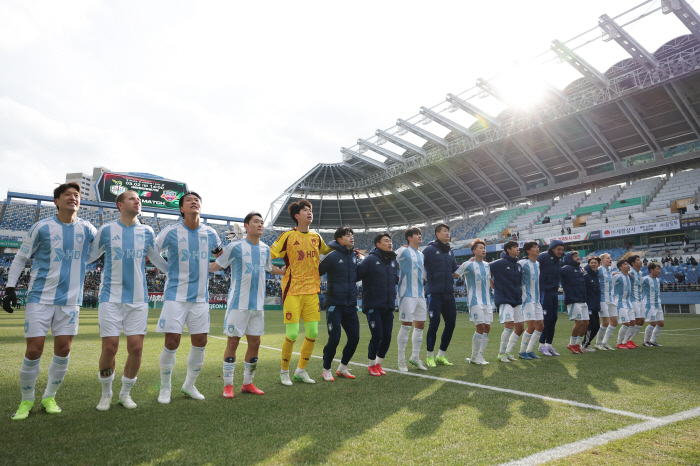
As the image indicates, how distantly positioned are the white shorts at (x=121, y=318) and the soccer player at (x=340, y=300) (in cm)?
213

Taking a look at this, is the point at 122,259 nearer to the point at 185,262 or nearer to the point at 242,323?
the point at 185,262

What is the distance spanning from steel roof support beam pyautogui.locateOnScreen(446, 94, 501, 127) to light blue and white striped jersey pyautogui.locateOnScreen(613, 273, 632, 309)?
23.1 metres

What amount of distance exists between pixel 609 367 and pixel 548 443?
4.29 meters

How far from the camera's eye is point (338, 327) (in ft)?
17.6

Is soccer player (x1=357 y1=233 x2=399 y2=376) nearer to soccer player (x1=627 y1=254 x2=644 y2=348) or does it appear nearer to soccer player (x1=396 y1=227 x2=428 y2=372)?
soccer player (x1=396 y1=227 x2=428 y2=372)

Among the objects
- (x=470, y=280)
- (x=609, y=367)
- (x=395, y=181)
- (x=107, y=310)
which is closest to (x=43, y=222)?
(x=107, y=310)

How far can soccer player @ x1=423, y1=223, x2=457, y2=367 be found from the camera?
6699 mm

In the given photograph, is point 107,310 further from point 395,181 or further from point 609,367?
point 395,181

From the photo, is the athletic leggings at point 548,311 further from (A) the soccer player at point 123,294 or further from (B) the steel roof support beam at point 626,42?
(B) the steel roof support beam at point 626,42

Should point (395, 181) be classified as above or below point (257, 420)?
above

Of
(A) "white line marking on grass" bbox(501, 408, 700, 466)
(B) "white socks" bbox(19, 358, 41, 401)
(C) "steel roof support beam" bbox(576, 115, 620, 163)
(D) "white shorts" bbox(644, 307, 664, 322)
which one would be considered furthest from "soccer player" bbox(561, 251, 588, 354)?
(C) "steel roof support beam" bbox(576, 115, 620, 163)

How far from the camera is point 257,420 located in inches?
140

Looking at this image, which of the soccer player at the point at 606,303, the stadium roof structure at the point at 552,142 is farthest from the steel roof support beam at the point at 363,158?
the soccer player at the point at 606,303

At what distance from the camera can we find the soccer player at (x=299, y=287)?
5078 millimetres
